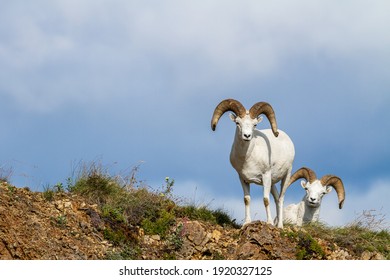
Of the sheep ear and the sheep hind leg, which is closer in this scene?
the sheep ear

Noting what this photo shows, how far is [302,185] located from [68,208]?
6480 millimetres

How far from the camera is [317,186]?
66.9 feet

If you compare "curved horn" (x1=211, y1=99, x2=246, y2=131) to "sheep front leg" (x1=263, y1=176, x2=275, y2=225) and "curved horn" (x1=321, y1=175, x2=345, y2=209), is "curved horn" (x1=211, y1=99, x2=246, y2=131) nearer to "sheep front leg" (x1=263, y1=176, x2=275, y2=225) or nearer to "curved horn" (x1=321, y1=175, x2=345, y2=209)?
"sheep front leg" (x1=263, y1=176, x2=275, y2=225)

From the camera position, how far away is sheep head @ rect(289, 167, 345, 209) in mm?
20297

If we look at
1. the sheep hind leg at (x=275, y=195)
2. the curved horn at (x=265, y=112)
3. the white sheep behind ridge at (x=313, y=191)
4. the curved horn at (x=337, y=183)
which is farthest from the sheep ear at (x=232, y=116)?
the curved horn at (x=337, y=183)

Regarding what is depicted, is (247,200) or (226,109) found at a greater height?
(226,109)

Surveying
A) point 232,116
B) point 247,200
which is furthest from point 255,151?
point 247,200

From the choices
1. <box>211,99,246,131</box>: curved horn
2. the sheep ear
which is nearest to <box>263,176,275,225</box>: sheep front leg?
the sheep ear

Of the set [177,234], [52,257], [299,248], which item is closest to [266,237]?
[299,248]

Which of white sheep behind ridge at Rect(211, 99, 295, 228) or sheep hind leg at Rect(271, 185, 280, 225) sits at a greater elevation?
white sheep behind ridge at Rect(211, 99, 295, 228)

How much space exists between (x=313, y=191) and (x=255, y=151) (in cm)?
312

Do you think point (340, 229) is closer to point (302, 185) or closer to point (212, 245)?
point (302, 185)

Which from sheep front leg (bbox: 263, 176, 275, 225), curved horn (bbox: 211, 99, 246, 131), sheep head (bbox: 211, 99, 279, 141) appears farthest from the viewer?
sheep front leg (bbox: 263, 176, 275, 225)

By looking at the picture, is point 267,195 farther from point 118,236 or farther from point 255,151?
point 118,236
